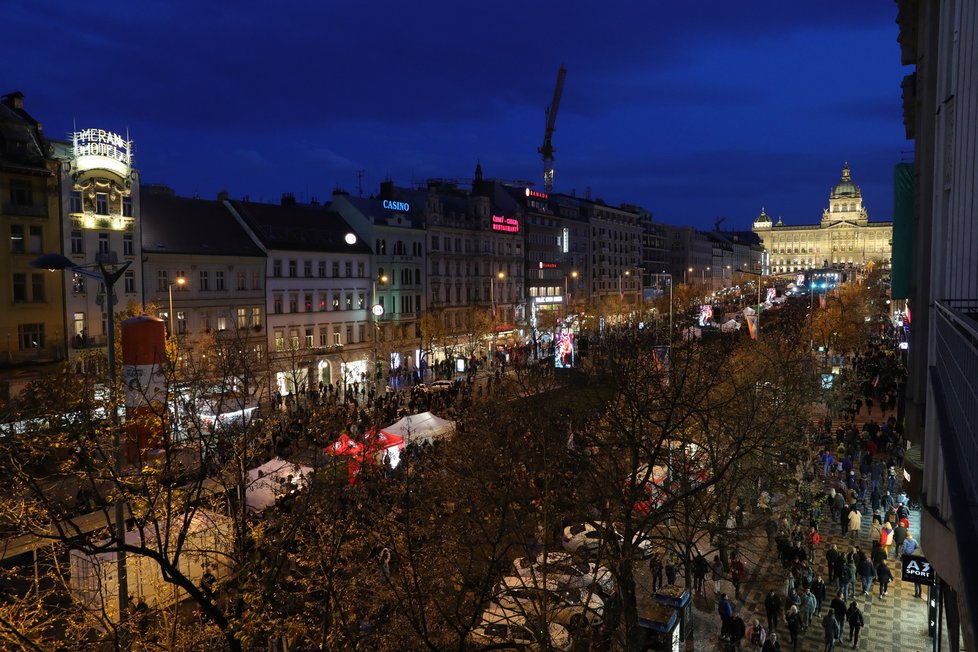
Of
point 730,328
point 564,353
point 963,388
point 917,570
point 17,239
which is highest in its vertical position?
point 17,239

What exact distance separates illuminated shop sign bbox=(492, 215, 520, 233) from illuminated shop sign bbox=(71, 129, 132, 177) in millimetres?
40117

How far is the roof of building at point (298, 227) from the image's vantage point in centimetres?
5188

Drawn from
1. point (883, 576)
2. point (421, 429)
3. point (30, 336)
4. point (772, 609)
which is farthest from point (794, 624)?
point (30, 336)

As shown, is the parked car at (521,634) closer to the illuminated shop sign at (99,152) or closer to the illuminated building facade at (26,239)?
the illuminated building facade at (26,239)

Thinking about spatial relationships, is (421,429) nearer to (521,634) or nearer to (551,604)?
(551,604)

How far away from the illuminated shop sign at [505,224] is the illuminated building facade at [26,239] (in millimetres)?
43970

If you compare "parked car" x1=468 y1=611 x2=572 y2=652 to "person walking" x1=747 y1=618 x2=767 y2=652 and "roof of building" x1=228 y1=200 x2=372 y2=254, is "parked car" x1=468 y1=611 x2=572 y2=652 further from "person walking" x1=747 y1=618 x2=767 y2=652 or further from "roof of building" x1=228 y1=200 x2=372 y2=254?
"roof of building" x1=228 y1=200 x2=372 y2=254

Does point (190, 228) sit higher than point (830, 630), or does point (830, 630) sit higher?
point (190, 228)

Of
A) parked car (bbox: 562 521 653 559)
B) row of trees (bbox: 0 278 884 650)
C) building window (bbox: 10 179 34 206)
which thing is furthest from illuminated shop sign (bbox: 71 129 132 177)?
parked car (bbox: 562 521 653 559)

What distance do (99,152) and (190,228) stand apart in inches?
321

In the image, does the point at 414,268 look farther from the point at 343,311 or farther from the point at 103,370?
the point at 103,370

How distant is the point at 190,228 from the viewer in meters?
47.8

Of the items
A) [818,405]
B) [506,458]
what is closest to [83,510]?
[506,458]

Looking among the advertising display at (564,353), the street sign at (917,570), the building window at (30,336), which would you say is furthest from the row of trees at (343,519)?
the advertising display at (564,353)
